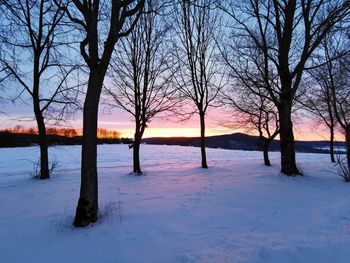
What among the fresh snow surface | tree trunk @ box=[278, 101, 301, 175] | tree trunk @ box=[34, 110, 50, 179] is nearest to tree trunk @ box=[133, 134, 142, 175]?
tree trunk @ box=[34, 110, 50, 179]

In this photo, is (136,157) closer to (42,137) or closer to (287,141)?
(42,137)

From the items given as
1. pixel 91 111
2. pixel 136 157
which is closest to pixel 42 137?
pixel 136 157

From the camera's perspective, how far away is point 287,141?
11.8 m

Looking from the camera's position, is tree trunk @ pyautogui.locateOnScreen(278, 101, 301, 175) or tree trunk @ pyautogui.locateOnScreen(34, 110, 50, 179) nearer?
tree trunk @ pyautogui.locateOnScreen(278, 101, 301, 175)

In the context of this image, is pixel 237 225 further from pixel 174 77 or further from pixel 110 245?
pixel 174 77

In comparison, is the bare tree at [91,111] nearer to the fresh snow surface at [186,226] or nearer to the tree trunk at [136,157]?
the fresh snow surface at [186,226]

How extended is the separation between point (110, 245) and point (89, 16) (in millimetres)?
4322

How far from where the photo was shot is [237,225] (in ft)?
18.1

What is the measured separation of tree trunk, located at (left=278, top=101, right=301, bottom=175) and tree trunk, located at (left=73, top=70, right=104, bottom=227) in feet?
26.1

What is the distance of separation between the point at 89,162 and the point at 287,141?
8.34 m

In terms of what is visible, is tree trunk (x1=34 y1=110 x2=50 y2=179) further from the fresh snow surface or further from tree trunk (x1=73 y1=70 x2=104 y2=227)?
tree trunk (x1=73 y1=70 x2=104 y2=227)

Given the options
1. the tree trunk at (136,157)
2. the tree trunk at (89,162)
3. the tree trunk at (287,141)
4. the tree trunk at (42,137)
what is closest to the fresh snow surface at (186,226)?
the tree trunk at (89,162)

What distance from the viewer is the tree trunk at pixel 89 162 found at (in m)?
5.81

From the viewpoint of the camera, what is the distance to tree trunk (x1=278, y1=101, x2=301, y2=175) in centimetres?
1166
